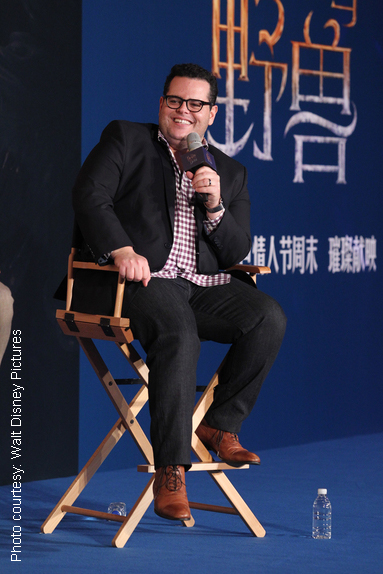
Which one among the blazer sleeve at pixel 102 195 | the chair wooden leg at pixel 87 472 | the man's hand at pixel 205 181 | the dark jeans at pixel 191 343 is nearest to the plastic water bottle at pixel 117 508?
the chair wooden leg at pixel 87 472

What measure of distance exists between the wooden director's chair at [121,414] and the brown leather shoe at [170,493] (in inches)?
5.0

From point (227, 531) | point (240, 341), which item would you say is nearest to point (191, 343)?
point (240, 341)

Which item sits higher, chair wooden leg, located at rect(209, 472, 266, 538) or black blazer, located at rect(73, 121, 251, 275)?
black blazer, located at rect(73, 121, 251, 275)

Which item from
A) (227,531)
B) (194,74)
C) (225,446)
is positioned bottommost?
(227,531)

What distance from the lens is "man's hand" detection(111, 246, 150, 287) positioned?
321cm

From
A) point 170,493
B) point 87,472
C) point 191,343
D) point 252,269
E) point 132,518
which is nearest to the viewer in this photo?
point 170,493

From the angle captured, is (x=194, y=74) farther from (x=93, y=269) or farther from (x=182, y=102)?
(x=93, y=269)

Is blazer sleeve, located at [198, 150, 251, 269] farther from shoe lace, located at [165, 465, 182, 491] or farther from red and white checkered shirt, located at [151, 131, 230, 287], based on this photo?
shoe lace, located at [165, 465, 182, 491]

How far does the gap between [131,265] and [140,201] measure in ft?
1.21

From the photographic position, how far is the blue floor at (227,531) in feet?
10.6

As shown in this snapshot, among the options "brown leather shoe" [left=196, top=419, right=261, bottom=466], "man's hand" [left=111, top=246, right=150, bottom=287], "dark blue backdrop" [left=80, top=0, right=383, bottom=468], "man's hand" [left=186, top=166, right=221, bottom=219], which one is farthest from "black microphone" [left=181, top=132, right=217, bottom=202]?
"dark blue backdrop" [left=80, top=0, right=383, bottom=468]

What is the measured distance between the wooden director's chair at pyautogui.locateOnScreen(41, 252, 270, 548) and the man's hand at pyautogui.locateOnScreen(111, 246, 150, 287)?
4 cm

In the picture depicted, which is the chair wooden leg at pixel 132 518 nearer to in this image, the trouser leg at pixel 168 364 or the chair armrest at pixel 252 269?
the trouser leg at pixel 168 364

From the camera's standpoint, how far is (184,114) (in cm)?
360
